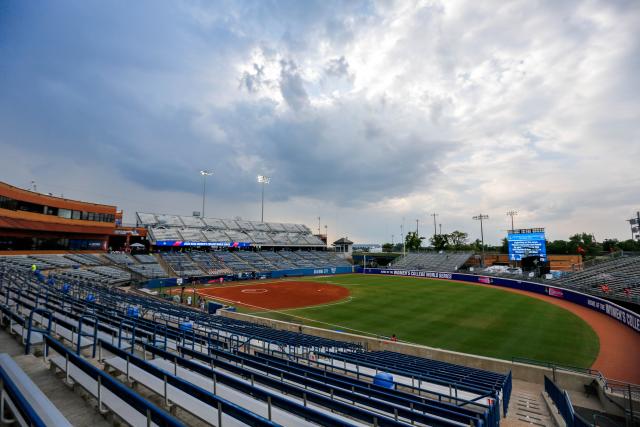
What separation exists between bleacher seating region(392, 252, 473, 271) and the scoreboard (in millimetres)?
17058

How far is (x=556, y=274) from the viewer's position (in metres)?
48.7

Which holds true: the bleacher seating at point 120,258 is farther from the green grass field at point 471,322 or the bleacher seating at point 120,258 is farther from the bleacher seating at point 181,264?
the green grass field at point 471,322

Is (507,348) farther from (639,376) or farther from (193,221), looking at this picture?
(193,221)

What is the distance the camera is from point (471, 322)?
1048 inches

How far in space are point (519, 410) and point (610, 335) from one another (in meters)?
19.6

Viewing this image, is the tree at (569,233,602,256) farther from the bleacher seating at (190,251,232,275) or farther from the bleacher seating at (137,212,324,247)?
the bleacher seating at (190,251,232,275)

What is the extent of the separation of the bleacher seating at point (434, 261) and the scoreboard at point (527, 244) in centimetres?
1706

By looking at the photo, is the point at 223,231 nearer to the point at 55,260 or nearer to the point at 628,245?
the point at 55,260

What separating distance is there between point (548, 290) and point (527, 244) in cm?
992

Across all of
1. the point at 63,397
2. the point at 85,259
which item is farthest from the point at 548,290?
the point at 85,259

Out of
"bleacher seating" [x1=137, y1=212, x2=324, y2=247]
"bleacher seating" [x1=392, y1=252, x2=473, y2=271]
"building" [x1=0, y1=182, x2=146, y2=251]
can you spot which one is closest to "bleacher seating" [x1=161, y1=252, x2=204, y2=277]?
"bleacher seating" [x1=137, y1=212, x2=324, y2=247]

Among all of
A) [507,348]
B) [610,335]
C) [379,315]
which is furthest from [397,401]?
[610,335]

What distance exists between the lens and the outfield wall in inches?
1024

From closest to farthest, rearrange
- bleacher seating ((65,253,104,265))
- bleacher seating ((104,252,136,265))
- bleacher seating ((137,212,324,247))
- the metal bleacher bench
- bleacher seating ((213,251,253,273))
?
the metal bleacher bench → bleacher seating ((65,253,104,265)) → bleacher seating ((104,252,136,265)) → bleacher seating ((213,251,253,273)) → bleacher seating ((137,212,324,247))
